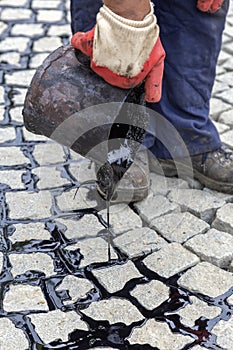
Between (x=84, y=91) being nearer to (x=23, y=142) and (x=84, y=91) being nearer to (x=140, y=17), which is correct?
(x=140, y=17)

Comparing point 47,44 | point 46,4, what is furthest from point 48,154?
point 46,4

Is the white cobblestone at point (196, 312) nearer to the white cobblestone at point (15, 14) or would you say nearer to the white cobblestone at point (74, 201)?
the white cobblestone at point (74, 201)

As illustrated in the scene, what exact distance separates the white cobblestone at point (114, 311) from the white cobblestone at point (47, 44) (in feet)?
8.16

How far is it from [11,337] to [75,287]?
356 millimetres

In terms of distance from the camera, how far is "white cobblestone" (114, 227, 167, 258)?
2.79 m

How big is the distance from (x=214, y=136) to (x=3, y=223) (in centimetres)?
116

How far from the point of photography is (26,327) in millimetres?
2402

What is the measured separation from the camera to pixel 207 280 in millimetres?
2639

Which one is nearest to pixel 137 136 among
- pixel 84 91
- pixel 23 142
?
pixel 84 91

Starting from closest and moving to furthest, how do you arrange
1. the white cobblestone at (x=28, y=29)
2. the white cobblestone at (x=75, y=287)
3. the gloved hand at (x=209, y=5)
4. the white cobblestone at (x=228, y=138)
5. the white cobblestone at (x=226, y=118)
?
the white cobblestone at (x=75, y=287)
the gloved hand at (x=209, y=5)
the white cobblestone at (x=228, y=138)
the white cobblestone at (x=226, y=118)
the white cobblestone at (x=28, y=29)

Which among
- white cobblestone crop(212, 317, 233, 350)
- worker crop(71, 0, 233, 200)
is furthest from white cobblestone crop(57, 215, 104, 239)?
white cobblestone crop(212, 317, 233, 350)

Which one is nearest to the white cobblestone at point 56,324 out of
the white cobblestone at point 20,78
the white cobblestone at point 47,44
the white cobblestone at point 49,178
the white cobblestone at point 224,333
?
the white cobblestone at point 224,333

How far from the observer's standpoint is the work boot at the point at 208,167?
3184 millimetres

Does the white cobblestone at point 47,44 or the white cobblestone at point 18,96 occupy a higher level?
the white cobblestone at point 47,44
